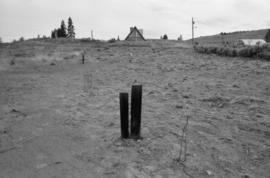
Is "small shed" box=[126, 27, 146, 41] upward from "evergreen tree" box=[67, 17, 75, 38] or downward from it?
downward

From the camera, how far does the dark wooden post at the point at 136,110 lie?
111 inches

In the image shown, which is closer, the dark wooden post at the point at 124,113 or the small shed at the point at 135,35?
the dark wooden post at the point at 124,113

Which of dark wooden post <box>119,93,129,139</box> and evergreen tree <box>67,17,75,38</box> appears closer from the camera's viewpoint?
dark wooden post <box>119,93,129,139</box>

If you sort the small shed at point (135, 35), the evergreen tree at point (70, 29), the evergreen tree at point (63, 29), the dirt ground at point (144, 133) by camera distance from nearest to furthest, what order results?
the dirt ground at point (144, 133)
the small shed at point (135, 35)
the evergreen tree at point (63, 29)
the evergreen tree at point (70, 29)

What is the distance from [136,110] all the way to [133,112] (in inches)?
2.0

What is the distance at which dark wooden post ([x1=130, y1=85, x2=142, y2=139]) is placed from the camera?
9.29 feet

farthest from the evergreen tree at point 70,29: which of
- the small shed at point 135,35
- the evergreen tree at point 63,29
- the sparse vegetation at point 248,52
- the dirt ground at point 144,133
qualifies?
the dirt ground at point 144,133

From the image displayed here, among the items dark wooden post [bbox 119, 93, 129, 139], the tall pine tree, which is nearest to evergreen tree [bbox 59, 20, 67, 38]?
the tall pine tree

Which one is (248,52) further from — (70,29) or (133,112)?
(70,29)

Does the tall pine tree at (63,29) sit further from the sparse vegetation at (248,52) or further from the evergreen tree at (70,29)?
the sparse vegetation at (248,52)

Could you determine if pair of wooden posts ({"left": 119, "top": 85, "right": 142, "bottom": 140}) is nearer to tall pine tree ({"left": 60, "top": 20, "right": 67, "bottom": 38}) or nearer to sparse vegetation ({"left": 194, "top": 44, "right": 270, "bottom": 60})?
sparse vegetation ({"left": 194, "top": 44, "right": 270, "bottom": 60})

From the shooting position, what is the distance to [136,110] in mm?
2893

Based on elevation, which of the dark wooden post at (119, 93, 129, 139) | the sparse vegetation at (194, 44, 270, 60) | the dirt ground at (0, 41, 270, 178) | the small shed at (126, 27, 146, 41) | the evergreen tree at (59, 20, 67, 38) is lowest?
the dirt ground at (0, 41, 270, 178)

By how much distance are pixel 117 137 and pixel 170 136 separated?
2.51ft
